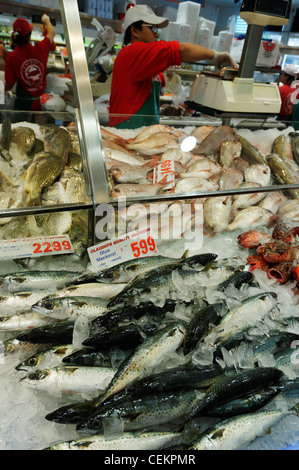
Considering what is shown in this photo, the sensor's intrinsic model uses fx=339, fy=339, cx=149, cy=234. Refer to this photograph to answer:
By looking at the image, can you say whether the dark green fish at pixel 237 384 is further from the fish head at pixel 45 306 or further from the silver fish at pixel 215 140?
the silver fish at pixel 215 140

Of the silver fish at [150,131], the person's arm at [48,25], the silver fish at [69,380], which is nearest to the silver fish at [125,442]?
the silver fish at [69,380]

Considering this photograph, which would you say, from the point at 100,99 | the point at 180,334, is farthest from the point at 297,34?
the point at 180,334

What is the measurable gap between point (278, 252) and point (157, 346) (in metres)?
1.10

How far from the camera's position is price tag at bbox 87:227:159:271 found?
202 cm

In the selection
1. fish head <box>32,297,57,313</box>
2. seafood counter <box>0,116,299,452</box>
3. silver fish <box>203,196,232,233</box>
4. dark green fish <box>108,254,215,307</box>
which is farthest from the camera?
silver fish <box>203,196,232,233</box>

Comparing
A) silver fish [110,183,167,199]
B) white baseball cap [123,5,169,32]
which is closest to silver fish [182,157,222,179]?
silver fish [110,183,167,199]

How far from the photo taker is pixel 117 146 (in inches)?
112

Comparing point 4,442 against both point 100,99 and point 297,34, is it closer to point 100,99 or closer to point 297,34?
point 100,99

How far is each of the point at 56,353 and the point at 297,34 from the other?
15.1 m

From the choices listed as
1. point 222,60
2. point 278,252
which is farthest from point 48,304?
point 222,60

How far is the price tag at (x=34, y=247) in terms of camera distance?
6.03 feet

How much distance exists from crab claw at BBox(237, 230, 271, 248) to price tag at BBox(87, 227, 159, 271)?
70 centimetres

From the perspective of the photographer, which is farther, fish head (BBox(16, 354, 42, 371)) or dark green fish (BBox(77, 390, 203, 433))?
fish head (BBox(16, 354, 42, 371))

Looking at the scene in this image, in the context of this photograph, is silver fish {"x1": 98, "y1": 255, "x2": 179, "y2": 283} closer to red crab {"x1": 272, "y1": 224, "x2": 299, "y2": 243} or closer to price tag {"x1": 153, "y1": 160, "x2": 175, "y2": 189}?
price tag {"x1": 153, "y1": 160, "x2": 175, "y2": 189}
